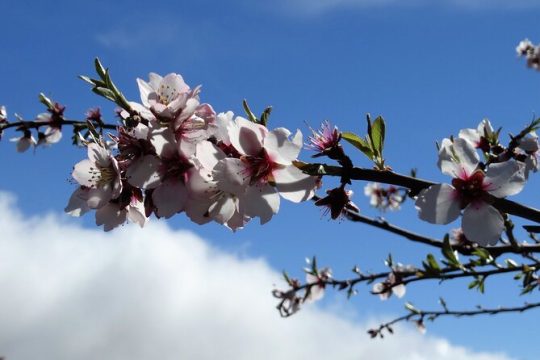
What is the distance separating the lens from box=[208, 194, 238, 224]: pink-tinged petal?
1.91m

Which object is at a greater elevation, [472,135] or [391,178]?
[472,135]

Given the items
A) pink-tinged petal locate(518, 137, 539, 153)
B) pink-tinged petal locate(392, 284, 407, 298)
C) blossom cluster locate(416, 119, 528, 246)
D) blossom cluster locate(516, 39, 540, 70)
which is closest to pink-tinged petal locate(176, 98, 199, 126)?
blossom cluster locate(416, 119, 528, 246)

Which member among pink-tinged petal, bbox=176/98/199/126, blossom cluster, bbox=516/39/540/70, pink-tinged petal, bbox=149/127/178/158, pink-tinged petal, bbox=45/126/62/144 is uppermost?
blossom cluster, bbox=516/39/540/70

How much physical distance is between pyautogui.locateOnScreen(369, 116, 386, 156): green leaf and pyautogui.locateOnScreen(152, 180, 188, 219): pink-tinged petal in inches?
26.8

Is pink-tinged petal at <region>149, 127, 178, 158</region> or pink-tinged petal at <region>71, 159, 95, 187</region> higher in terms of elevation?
pink-tinged petal at <region>71, 159, 95, 187</region>

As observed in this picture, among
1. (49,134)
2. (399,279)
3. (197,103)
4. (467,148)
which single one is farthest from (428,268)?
(49,134)

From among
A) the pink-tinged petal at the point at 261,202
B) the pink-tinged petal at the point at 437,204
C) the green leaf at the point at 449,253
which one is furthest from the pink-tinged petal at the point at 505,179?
the pink-tinged petal at the point at 261,202

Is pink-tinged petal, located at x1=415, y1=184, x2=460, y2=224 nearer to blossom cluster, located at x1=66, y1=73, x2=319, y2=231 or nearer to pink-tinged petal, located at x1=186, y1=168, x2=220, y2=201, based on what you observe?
blossom cluster, located at x1=66, y1=73, x2=319, y2=231

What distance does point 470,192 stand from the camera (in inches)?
73.2

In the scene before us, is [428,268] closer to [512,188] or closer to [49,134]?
[512,188]

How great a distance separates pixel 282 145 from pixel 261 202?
20cm

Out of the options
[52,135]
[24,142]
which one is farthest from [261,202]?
[24,142]

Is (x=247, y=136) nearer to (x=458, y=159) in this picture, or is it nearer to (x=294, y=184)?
(x=294, y=184)

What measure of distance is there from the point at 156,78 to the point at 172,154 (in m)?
0.45
